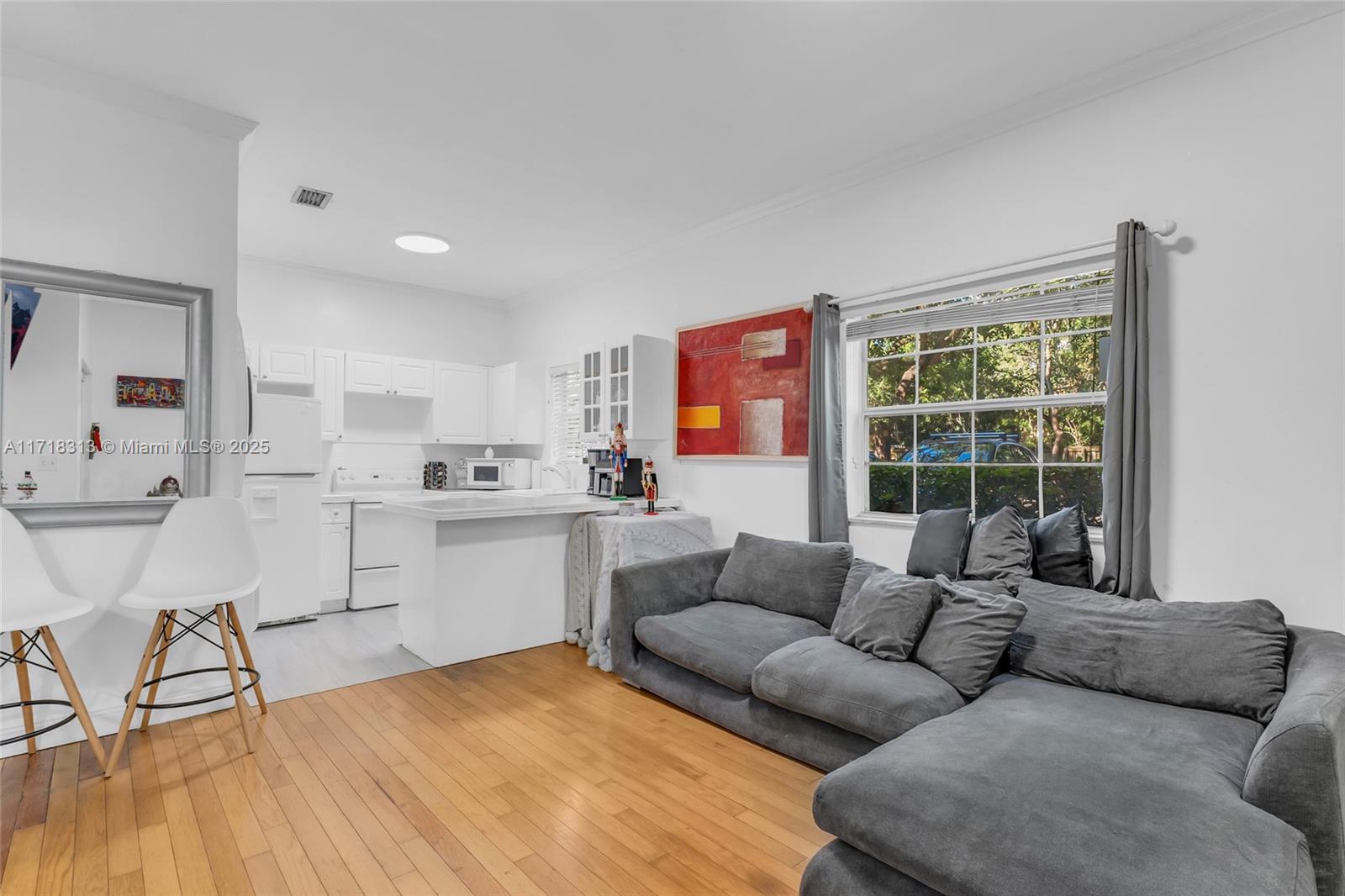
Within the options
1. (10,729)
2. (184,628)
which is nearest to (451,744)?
(184,628)

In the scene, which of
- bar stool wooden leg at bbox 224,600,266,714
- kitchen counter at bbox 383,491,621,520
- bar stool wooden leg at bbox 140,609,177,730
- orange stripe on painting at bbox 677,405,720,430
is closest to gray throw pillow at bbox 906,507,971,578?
orange stripe on painting at bbox 677,405,720,430

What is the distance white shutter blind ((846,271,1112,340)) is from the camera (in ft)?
9.07

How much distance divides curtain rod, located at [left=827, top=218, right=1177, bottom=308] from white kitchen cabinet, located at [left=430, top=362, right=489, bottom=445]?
3.87 m

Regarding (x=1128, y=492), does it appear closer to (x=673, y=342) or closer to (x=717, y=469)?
(x=717, y=469)

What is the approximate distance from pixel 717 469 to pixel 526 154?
221 centimetres

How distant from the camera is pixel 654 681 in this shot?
10.8 feet

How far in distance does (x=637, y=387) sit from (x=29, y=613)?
3.20 m

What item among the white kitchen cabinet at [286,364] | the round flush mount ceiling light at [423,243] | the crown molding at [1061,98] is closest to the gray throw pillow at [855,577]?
the crown molding at [1061,98]

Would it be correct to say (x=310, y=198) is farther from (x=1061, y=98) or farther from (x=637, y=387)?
(x=1061, y=98)

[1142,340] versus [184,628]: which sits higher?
[1142,340]

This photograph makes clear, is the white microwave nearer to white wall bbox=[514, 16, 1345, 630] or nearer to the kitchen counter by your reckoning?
the kitchen counter

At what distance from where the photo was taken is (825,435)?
139 inches

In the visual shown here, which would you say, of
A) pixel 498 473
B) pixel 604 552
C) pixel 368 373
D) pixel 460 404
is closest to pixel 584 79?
pixel 604 552

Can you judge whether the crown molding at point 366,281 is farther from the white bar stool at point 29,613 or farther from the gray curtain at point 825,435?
the gray curtain at point 825,435
